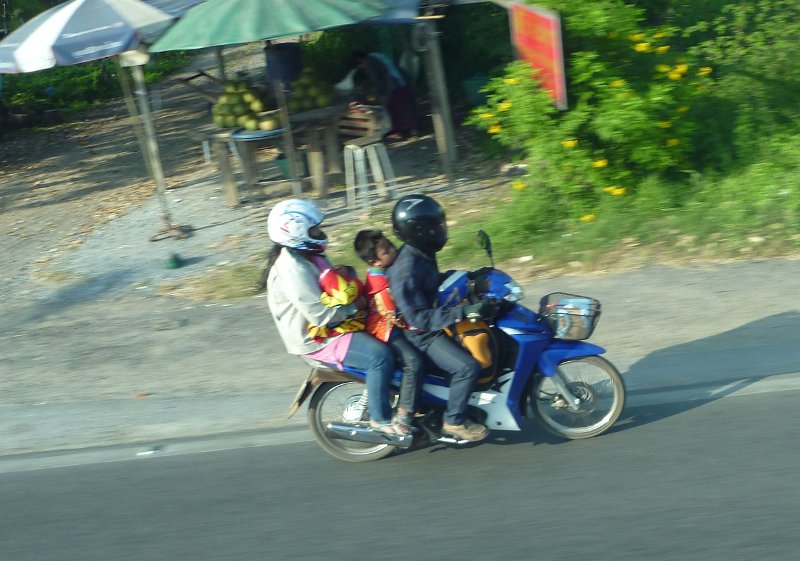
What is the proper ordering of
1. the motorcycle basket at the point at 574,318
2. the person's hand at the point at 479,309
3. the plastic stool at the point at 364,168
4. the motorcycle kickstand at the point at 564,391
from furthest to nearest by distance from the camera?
1. the plastic stool at the point at 364,168
2. the motorcycle kickstand at the point at 564,391
3. the motorcycle basket at the point at 574,318
4. the person's hand at the point at 479,309

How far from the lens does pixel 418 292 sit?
503 cm

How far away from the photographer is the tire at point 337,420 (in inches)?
214

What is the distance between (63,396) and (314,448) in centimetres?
239

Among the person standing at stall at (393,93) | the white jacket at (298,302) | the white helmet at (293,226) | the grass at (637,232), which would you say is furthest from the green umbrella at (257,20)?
the white jacket at (298,302)

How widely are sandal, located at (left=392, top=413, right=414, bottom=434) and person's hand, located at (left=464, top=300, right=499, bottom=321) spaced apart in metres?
0.70

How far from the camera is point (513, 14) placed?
9945 millimetres

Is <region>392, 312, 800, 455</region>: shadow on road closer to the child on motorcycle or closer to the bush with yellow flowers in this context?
the child on motorcycle

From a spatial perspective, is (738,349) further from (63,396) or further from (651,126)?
(63,396)

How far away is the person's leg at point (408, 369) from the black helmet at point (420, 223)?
547mm

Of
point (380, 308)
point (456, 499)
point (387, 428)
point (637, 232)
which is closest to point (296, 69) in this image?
point (637, 232)

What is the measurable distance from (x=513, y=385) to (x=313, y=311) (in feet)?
3.88

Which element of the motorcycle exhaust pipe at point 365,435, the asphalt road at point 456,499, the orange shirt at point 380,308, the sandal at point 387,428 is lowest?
the asphalt road at point 456,499

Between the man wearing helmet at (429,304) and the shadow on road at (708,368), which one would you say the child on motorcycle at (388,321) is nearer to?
the man wearing helmet at (429,304)

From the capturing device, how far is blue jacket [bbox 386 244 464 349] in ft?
16.4
